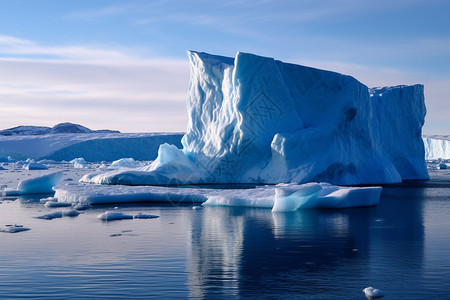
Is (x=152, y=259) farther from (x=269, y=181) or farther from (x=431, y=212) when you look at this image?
(x=269, y=181)

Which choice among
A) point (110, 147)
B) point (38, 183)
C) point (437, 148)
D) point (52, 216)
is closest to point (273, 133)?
point (38, 183)

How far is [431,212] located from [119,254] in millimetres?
7029

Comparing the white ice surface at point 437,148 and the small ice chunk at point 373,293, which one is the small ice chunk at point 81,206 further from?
the white ice surface at point 437,148

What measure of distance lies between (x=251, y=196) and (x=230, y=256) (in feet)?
18.7

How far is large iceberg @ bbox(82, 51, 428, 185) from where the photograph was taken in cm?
1867

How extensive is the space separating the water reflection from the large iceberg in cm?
769

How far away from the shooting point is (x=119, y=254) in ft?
21.4

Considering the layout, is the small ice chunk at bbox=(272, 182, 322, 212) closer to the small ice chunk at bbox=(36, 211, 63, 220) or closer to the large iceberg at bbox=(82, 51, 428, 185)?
the small ice chunk at bbox=(36, 211, 63, 220)

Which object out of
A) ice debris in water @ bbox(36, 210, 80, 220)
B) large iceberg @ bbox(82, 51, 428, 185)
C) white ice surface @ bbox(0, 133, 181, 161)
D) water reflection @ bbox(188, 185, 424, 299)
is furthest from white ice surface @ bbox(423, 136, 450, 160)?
ice debris in water @ bbox(36, 210, 80, 220)

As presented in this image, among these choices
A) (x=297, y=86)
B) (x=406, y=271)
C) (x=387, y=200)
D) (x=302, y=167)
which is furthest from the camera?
(x=297, y=86)

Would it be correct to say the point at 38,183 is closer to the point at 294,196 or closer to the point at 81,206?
the point at 81,206

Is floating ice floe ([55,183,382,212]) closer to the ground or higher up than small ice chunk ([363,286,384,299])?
higher up

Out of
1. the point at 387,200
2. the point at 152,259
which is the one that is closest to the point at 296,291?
the point at 152,259

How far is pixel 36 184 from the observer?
53.3 ft
